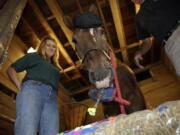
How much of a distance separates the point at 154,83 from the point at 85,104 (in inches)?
69.1

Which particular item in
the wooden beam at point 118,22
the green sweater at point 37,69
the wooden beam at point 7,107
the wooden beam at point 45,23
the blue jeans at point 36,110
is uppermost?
the wooden beam at point 118,22

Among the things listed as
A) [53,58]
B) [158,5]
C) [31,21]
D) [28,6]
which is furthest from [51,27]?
[158,5]

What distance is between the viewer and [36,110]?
7.29ft

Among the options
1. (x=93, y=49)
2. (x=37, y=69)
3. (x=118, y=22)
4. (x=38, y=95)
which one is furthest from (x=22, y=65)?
(x=118, y=22)

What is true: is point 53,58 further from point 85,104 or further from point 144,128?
point 85,104

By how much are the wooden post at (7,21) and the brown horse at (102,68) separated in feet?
2.00

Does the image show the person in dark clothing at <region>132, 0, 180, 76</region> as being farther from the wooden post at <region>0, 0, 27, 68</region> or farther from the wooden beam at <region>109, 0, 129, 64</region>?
the wooden beam at <region>109, 0, 129, 64</region>

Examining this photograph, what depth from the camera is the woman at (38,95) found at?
213cm

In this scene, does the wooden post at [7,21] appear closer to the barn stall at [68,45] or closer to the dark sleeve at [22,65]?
the barn stall at [68,45]

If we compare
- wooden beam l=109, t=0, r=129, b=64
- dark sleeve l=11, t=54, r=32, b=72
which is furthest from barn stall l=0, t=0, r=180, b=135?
dark sleeve l=11, t=54, r=32, b=72

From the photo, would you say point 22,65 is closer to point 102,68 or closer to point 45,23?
point 102,68

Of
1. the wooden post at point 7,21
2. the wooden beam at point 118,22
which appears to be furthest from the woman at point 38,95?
the wooden beam at point 118,22

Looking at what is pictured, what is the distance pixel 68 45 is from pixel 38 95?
3.30 metres

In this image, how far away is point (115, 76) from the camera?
221 centimetres
